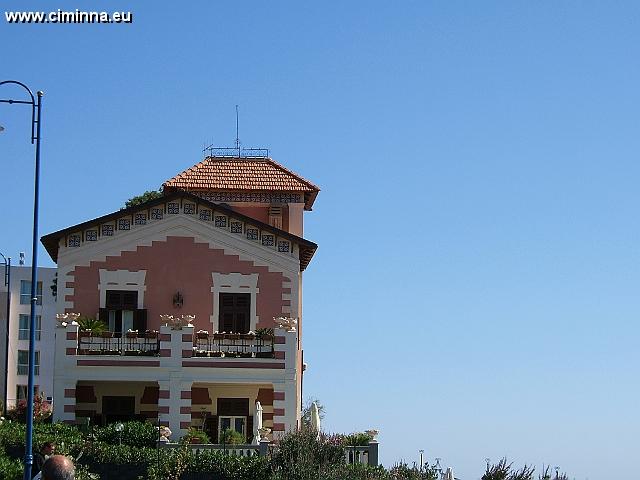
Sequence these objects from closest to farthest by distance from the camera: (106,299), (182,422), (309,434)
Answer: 1. (309,434)
2. (182,422)
3. (106,299)

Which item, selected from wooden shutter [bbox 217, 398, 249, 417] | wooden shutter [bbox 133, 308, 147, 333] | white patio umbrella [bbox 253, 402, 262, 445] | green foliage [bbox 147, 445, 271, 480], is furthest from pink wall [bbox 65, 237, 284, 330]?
green foliage [bbox 147, 445, 271, 480]

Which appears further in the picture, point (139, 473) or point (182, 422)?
point (182, 422)

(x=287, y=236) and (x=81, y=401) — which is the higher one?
(x=287, y=236)

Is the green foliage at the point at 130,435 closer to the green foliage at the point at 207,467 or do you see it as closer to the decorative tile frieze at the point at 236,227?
the green foliage at the point at 207,467

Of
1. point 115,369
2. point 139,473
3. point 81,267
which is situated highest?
point 81,267

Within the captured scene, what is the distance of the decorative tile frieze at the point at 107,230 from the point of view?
40.4 m

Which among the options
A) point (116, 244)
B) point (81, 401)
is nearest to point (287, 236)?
point (116, 244)

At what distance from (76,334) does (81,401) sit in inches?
95.1

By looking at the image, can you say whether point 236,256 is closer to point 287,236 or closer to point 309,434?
point 287,236

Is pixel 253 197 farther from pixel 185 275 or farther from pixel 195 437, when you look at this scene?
pixel 195 437

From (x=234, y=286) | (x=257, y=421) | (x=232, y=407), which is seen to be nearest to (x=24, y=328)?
(x=234, y=286)

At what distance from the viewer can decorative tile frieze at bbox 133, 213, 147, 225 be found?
1602 inches

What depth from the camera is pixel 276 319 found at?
3866cm

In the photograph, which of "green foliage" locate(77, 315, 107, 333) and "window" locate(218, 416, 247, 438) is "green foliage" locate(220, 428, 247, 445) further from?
"green foliage" locate(77, 315, 107, 333)
